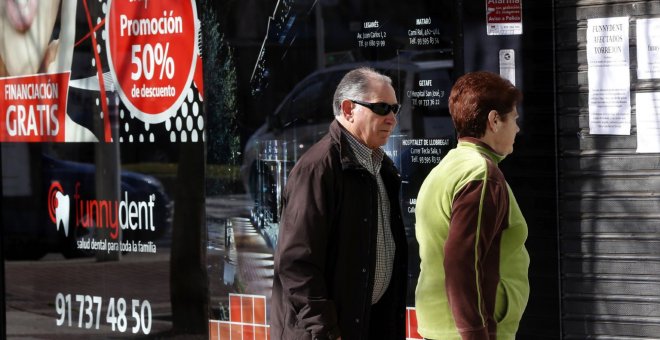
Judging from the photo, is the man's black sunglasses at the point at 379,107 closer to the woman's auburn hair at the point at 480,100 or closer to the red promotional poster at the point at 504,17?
the woman's auburn hair at the point at 480,100

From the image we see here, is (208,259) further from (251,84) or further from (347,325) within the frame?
(347,325)

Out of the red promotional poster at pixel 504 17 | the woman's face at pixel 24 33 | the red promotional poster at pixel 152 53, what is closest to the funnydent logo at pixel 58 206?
the woman's face at pixel 24 33

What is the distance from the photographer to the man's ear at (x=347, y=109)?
425 cm

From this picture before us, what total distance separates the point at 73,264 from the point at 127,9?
175 cm

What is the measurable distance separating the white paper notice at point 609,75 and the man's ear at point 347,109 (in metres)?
1.69

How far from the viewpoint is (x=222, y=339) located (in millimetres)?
6641

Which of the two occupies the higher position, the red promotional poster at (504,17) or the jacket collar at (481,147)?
the red promotional poster at (504,17)

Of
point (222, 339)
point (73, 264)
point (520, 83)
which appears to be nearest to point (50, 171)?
point (73, 264)

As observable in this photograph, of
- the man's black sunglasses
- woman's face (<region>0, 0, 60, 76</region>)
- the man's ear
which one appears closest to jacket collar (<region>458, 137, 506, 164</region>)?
the man's black sunglasses

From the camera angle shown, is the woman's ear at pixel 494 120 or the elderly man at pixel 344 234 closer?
the woman's ear at pixel 494 120

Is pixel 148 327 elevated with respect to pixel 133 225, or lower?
lower

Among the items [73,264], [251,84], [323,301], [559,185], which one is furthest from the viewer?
[73,264]

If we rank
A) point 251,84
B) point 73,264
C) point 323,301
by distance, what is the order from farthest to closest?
1. point 73,264
2. point 251,84
3. point 323,301

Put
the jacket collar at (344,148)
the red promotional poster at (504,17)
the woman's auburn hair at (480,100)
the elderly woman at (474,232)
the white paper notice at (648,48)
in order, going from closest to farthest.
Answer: the elderly woman at (474,232) < the woman's auburn hair at (480,100) < the jacket collar at (344,148) < the white paper notice at (648,48) < the red promotional poster at (504,17)
